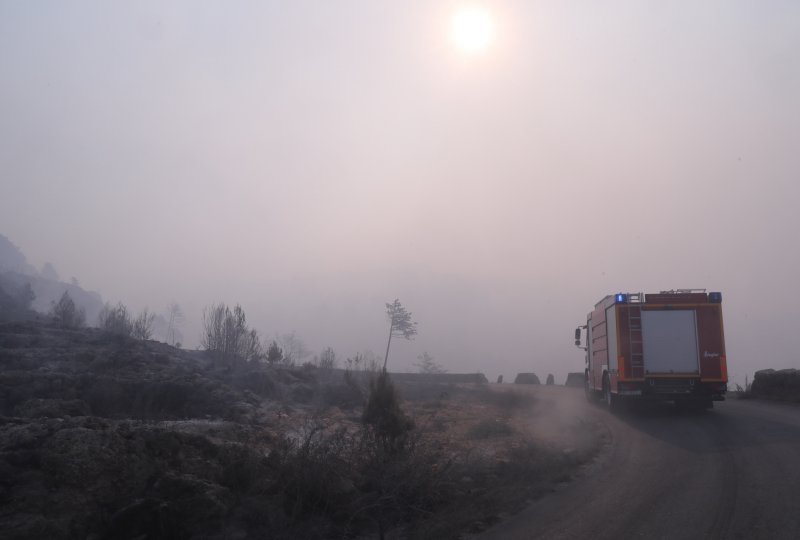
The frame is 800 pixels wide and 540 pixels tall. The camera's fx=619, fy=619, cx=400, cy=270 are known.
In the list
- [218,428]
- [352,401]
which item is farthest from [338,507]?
[352,401]

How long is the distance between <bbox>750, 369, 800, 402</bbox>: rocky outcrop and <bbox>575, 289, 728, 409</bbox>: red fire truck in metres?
6.03

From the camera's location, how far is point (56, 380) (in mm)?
18297

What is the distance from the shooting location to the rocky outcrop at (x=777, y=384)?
949 inches

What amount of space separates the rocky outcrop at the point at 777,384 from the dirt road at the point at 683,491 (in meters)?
8.52

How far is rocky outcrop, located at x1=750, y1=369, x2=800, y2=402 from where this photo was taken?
24.1 metres

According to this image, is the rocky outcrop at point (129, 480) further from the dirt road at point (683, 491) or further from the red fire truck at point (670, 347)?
the red fire truck at point (670, 347)

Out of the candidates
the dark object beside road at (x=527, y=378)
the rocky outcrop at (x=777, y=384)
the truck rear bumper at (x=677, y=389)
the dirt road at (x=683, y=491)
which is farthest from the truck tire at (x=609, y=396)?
the dark object beside road at (x=527, y=378)

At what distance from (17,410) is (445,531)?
12.1 metres

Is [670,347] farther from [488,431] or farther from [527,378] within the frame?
[527,378]

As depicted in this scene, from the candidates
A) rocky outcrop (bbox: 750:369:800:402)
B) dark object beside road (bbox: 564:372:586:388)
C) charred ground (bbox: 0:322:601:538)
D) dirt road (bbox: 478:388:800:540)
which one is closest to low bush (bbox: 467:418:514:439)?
charred ground (bbox: 0:322:601:538)

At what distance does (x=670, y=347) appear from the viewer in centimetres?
1997

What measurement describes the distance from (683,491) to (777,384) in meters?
18.7

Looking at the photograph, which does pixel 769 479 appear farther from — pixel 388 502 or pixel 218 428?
pixel 218 428

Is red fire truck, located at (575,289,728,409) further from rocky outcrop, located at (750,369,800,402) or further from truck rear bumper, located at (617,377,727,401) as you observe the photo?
rocky outcrop, located at (750,369,800,402)
